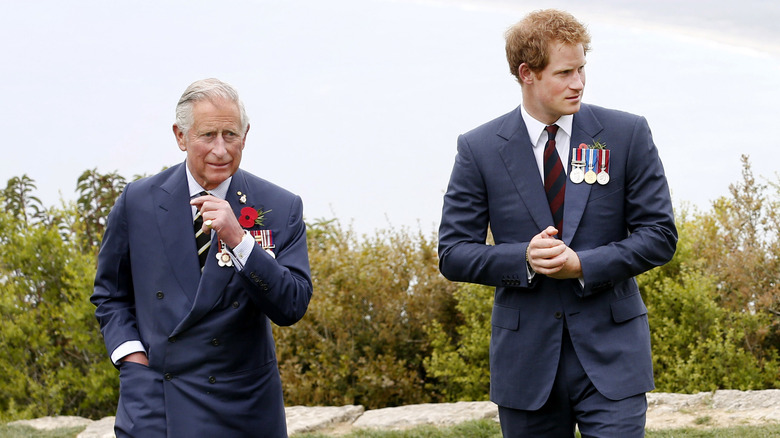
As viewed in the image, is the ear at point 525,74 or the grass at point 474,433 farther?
the grass at point 474,433

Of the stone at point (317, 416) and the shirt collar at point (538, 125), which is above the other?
the shirt collar at point (538, 125)

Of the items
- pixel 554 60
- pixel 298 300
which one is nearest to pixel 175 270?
pixel 298 300

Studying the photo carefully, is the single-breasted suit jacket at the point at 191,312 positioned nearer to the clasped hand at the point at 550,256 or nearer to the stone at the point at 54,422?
the clasped hand at the point at 550,256

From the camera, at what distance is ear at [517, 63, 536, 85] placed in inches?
157

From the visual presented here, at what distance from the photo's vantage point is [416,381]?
8.90 metres

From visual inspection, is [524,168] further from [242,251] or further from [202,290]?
[202,290]

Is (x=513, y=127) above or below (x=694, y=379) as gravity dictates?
above

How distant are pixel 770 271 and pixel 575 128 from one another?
5418 millimetres

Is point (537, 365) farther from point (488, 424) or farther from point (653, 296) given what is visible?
point (653, 296)

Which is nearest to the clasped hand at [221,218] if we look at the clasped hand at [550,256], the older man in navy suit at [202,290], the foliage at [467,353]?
the older man in navy suit at [202,290]

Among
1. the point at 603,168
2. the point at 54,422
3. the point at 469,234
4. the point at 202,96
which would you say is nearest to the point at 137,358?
the point at 202,96

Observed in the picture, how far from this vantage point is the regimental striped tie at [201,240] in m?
3.97

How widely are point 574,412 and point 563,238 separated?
733mm

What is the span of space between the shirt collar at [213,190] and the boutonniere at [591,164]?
4.67 feet
